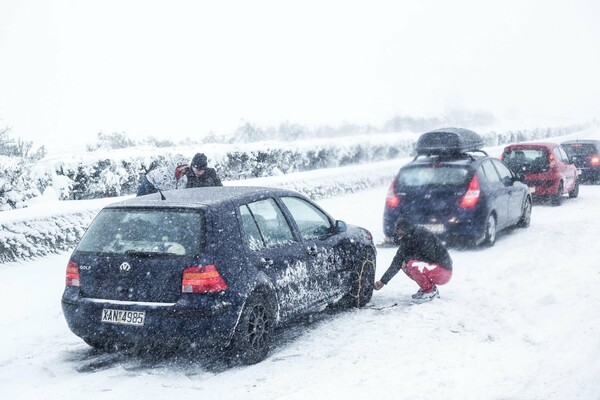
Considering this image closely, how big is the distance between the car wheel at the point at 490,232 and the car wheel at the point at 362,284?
4.21m

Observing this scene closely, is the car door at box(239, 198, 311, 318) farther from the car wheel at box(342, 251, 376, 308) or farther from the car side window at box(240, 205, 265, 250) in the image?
the car wheel at box(342, 251, 376, 308)

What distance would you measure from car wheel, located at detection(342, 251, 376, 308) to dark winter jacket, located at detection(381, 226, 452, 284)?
0.26m

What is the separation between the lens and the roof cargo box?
16.8 meters

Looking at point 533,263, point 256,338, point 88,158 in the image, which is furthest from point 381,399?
point 88,158

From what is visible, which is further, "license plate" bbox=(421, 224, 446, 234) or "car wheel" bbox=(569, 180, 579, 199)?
"car wheel" bbox=(569, 180, 579, 199)

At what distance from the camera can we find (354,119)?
59781 mm

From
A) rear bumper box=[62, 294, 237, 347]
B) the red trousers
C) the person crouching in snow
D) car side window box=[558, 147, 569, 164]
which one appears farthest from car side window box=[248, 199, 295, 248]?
car side window box=[558, 147, 569, 164]

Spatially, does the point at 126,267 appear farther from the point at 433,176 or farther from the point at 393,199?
the point at 433,176

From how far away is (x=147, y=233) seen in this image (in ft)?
21.4

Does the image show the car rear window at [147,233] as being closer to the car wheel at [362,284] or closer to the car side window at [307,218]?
the car side window at [307,218]

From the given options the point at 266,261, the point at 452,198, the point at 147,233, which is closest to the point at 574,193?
the point at 452,198

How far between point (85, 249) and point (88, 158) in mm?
9428

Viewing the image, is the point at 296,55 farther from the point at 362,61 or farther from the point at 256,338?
the point at 256,338

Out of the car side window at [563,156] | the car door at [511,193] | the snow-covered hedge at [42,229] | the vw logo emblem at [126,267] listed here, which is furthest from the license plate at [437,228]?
the car side window at [563,156]
